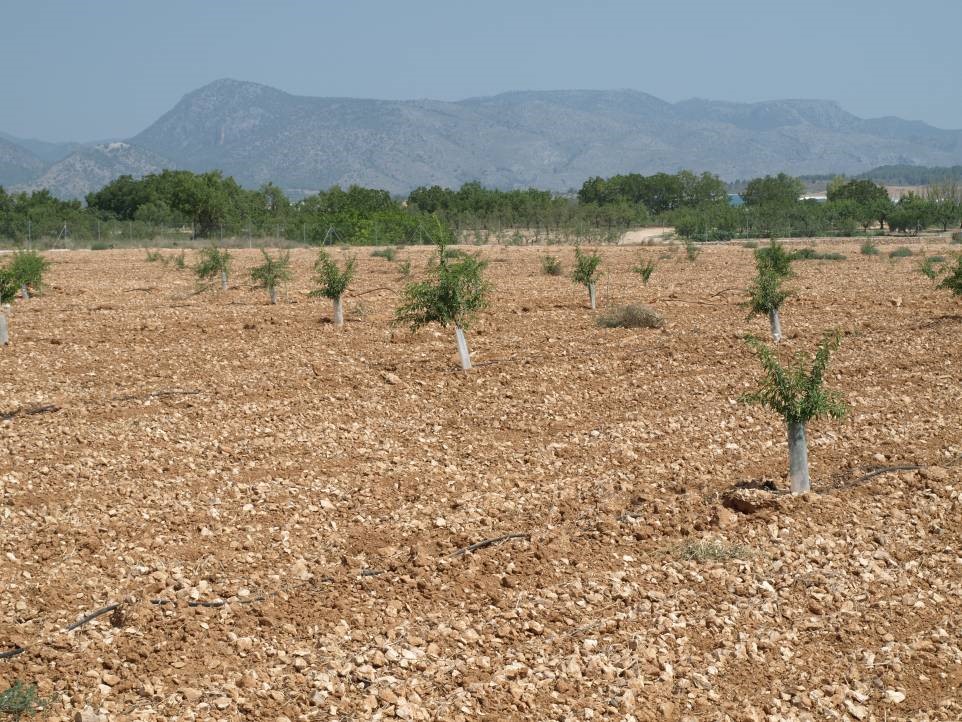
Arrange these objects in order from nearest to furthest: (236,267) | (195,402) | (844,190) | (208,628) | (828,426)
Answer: (208,628)
(828,426)
(195,402)
(236,267)
(844,190)

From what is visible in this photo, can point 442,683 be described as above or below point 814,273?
below

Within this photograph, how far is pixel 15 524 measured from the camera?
9.59 m

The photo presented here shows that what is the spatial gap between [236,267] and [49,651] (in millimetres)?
34946

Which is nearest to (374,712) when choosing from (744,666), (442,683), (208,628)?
(442,683)

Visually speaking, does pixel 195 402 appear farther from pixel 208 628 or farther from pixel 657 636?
pixel 657 636

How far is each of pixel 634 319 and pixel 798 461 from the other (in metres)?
11.6

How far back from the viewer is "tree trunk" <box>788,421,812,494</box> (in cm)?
958

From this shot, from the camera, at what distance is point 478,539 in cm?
903

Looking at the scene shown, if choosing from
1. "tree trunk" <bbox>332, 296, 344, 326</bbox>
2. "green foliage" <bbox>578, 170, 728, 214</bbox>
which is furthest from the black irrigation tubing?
"green foliage" <bbox>578, 170, 728, 214</bbox>

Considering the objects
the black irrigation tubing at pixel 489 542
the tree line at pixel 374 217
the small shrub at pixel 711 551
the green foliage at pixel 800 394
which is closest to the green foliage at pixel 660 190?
the tree line at pixel 374 217

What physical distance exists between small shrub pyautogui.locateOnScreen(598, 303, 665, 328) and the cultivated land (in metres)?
3.12

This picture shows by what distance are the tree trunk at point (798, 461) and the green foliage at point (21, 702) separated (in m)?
6.74

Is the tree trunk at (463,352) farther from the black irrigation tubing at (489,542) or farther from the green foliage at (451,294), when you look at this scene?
the black irrigation tubing at (489,542)

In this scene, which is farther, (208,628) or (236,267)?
(236,267)
